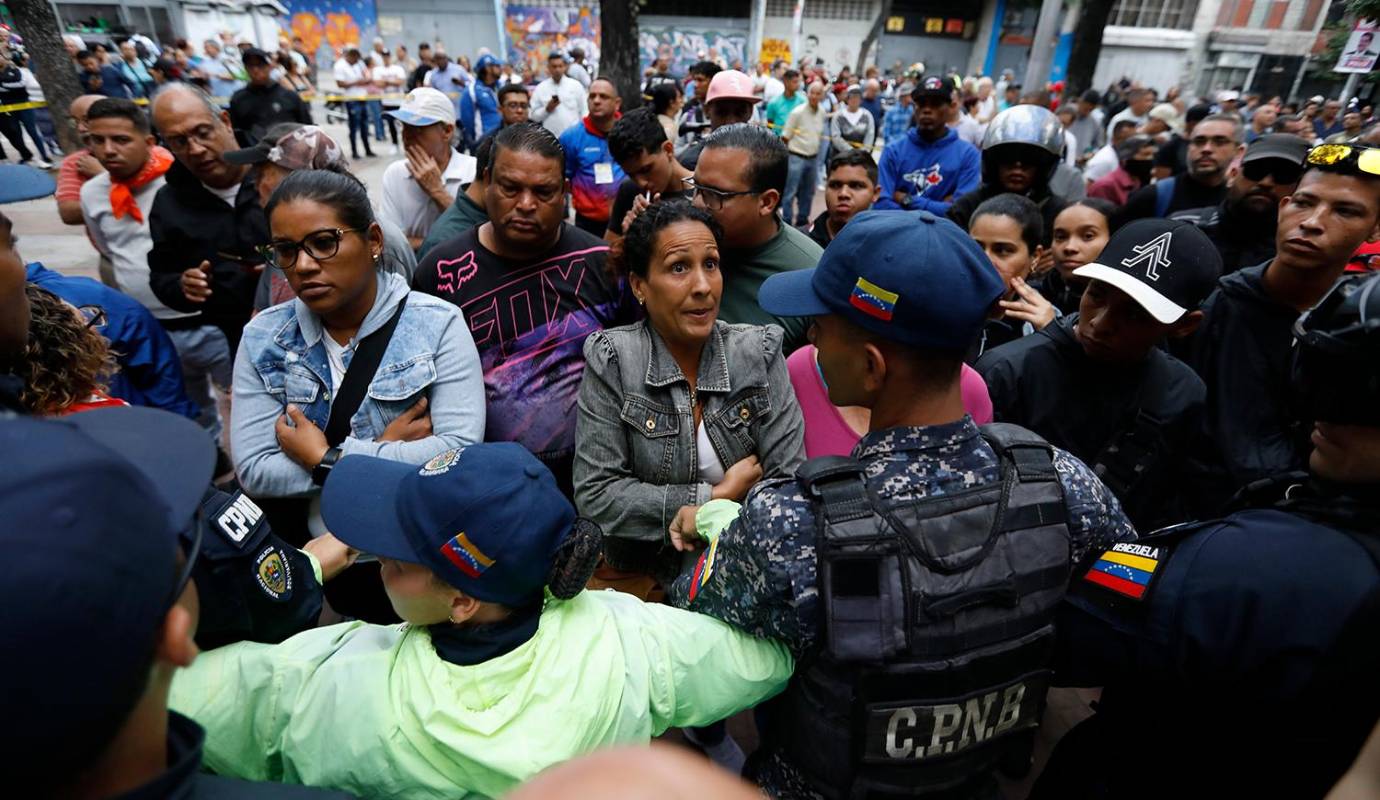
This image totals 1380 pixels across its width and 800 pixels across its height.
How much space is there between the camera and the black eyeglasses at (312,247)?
82.1 inches

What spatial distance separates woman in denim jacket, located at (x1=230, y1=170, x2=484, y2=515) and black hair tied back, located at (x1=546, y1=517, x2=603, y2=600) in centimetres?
83

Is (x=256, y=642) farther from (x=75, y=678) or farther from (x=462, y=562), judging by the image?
(x=75, y=678)

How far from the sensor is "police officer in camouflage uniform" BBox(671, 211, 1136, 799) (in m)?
1.28

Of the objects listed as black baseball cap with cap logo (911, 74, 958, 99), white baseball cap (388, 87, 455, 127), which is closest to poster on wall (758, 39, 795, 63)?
black baseball cap with cap logo (911, 74, 958, 99)

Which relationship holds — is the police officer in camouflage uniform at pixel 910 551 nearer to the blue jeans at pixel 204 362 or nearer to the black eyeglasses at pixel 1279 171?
the black eyeglasses at pixel 1279 171

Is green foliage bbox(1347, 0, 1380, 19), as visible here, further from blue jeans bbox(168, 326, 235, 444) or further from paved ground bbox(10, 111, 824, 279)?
paved ground bbox(10, 111, 824, 279)

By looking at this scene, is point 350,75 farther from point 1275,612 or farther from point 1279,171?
point 1275,612

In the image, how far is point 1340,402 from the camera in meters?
1.25

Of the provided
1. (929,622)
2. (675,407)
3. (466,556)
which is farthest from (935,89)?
(466,556)

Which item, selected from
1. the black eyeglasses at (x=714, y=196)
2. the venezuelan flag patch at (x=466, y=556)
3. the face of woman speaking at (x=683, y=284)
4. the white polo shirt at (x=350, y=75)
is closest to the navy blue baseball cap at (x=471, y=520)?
→ the venezuelan flag patch at (x=466, y=556)

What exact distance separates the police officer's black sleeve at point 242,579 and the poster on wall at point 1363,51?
12.8 metres

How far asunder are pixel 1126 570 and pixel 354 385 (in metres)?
2.17

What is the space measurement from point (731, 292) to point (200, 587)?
2.10m

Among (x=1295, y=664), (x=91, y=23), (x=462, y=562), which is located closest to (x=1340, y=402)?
(x=1295, y=664)
